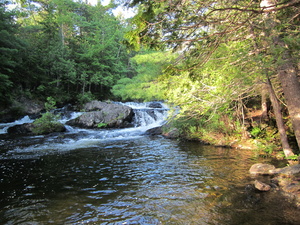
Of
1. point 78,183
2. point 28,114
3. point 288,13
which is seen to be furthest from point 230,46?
point 28,114

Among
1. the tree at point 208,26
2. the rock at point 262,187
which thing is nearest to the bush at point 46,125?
the tree at point 208,26

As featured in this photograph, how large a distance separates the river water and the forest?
1.82 m

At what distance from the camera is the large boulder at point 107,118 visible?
1679 cm

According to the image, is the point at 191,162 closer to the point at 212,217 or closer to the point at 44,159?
the point at 212,217

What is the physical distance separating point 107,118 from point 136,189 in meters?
12.9

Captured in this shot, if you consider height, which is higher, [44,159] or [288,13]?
[288,13]

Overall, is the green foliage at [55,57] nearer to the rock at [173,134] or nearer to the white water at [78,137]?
the white water at [78,137]

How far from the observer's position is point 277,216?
351 centimetres

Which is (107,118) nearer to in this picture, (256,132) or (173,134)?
(173,134)

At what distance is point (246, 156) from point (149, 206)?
5.24 metres

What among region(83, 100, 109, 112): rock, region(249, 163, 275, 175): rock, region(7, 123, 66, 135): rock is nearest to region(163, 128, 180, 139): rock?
region(249, 163, 275, 175): rock

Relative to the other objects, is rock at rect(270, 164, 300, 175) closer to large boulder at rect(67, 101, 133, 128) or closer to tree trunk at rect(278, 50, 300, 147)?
tree trunk at rect(278, 50, 300, 147)

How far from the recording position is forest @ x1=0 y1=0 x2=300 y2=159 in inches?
160

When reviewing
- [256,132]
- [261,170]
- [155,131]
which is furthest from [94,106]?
[261,170]
